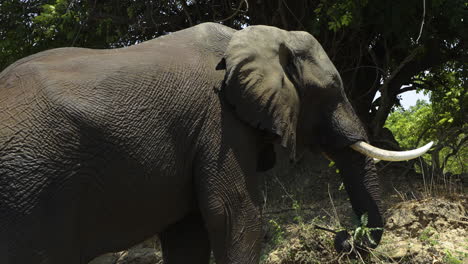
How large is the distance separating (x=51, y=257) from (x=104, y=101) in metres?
0.87

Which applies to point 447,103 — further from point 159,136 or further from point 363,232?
point 159,136

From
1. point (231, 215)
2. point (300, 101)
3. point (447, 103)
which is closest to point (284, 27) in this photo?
point (447, 103)

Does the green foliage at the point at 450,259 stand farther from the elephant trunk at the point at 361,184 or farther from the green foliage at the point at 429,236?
the elephant trunk at the point at 361,184

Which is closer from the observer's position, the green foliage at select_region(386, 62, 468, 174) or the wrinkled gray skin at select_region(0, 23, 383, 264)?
the wrinkled gray skin at select_region(0, 23, 383, 264)

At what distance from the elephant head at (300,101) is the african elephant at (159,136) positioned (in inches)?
0.4

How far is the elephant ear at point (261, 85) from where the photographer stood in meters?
4.28

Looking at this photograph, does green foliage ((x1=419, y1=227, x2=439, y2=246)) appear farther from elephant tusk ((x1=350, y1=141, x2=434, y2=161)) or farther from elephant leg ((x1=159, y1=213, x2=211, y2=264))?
elephant leg ((x1=159, y1=213, x2=211, y2=264))

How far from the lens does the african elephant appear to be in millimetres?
3441

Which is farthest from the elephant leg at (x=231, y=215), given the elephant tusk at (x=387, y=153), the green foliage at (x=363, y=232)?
the elephant tusk at (x=387, y=153)

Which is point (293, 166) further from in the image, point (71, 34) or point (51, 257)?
point (51, 257)

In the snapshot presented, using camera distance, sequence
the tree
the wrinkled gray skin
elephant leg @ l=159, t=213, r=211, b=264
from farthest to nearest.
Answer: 1. the tree
2. elephant leg @ l=159, t=213, r=211, b=264
3. the wrinkled gray skin

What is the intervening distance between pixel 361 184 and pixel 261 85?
4.50ft

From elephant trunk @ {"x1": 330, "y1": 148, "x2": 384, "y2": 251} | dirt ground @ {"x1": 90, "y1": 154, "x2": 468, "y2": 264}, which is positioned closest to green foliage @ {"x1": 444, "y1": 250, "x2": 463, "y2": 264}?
dirt ground @ {"x1": 90, "y1": 154, "x2": 468, "y2": 264}

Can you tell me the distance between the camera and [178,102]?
13.4 ft
